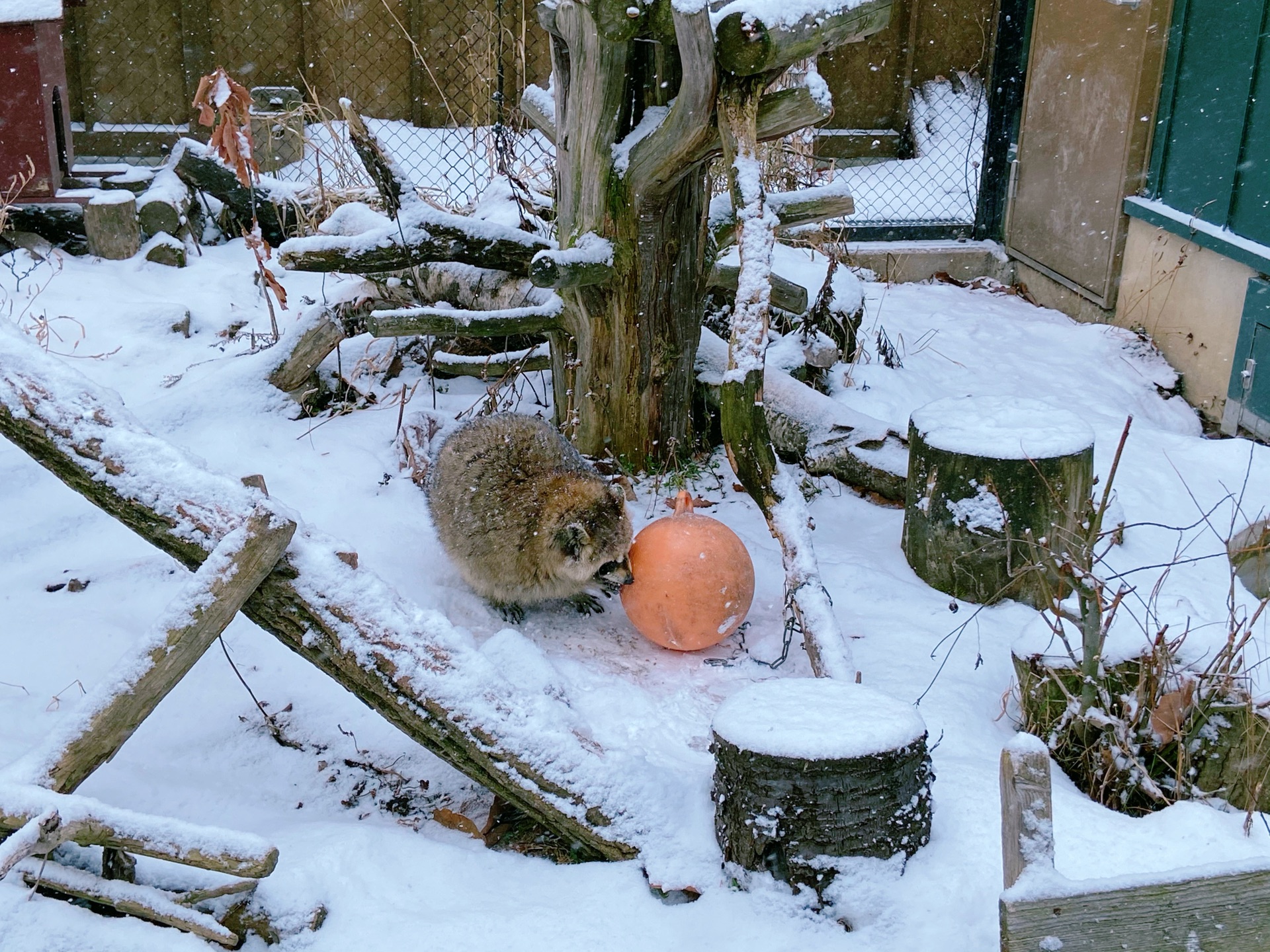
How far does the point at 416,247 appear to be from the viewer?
473 centimetres

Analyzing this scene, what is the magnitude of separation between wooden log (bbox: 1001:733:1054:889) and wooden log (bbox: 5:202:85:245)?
753 centimetres

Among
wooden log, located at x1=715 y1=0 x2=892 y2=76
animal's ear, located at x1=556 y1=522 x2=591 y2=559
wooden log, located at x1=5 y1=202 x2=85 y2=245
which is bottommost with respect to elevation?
animal's ear, located at x1=556 y1=522 x2=591 y2=559

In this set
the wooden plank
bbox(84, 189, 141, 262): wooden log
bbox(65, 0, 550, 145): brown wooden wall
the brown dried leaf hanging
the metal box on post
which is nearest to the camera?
the wooden plank

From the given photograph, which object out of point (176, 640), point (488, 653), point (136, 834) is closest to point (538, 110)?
point (488, 653)

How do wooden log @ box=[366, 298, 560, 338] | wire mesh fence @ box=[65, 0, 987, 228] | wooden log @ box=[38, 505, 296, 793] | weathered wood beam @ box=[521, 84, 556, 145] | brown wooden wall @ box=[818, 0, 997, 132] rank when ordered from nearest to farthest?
wooden log @ box=[38, 505, 296, 793] < wooden log @ box=[366, 298, 560, 338] < weathered wood beam @ box=[521, 84, 556, 145] < wire mesh fence @ box=[65, 0, 987, 228] < brown wooden wall @ box=[818, 0, 997, 132]

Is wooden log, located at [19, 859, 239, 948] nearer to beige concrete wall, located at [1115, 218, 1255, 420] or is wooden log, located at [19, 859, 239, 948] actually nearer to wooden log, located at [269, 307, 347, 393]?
wooden log, located at [269, 307, 347, 393]

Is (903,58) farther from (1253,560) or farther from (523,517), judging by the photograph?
(523,517)

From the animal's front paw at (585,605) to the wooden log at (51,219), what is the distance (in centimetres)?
532

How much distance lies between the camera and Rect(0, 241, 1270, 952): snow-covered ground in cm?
278

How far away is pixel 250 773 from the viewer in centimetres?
346

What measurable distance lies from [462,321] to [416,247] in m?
0.39

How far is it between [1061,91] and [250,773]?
23.9 feet

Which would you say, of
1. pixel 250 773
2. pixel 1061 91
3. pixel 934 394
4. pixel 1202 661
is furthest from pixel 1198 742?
pixel 1061 91

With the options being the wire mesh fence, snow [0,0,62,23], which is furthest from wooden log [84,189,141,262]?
the wire mesh fence
